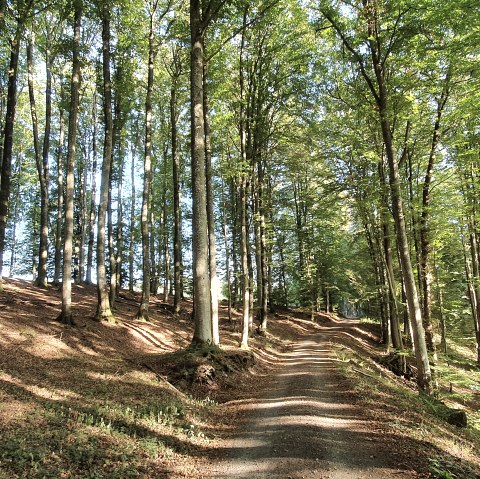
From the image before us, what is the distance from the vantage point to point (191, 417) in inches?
270

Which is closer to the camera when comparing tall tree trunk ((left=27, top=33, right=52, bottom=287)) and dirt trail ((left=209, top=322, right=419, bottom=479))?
dirt trail ((left=209, top=322, right=419, bottom=479))

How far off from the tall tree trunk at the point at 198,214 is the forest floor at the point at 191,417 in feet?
2.82

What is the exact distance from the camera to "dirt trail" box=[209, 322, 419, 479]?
4656 mm

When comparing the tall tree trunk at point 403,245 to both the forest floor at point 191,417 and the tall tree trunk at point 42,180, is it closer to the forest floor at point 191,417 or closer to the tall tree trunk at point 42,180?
the forest floor at point 191,417

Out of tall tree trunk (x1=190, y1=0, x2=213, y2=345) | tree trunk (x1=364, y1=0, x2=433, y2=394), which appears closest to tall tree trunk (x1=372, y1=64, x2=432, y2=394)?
Answer: tree trunk (x1=364, y1=0, x2=433, y2=394)

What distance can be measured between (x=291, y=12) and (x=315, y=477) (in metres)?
17.8

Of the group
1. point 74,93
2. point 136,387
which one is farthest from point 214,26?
point 136,387

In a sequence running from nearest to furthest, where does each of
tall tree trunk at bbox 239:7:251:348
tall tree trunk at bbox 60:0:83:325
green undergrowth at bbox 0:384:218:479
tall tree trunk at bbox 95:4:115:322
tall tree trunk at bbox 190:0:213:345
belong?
green undergrowth at bbox 0:384:218:479, tall tree trunk at bbox 190:0:213:345, tall tree trunk at bbox 60:0:83:325, tall tree trunk at bbox 95:4:115:322, tall tree trunk at bbox 239:7:251:348

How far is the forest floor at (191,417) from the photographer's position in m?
4.63

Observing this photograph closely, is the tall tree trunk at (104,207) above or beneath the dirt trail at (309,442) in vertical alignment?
above

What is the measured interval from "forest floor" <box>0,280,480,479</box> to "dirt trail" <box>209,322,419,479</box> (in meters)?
0.02

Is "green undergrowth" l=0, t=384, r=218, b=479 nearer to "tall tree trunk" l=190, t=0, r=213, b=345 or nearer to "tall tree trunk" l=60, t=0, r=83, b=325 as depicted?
"tall tree trunk" l=190, t=0, r=213, b=345

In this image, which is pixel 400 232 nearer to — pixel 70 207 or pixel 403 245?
pixel 403 245

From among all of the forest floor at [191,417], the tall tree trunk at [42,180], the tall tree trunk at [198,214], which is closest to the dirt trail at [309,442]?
the forest floor at [191,417]
